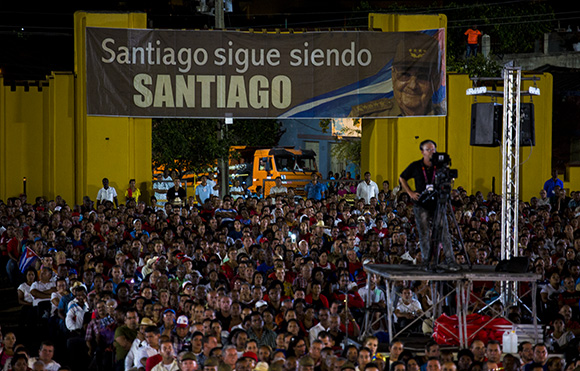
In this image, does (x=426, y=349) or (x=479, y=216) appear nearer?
(x=426, y=349)

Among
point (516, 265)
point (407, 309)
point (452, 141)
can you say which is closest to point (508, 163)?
point (407, 309)

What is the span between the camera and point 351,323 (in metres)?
12.2

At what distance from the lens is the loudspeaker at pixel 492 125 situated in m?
13.1

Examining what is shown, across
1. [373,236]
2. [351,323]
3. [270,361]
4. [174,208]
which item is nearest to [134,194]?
[174,208]

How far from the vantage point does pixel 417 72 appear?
20125 millimetres

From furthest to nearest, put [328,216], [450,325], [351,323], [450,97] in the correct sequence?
[450,97] < [328,216] < [351,323] < [450,325]

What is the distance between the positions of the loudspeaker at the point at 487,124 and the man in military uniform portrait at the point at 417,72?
6997 mm

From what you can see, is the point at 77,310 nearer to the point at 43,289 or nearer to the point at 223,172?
the point at 43,289

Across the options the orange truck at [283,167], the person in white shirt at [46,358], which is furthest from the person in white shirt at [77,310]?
the orange truck at [283,167]

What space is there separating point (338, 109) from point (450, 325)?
10163mm

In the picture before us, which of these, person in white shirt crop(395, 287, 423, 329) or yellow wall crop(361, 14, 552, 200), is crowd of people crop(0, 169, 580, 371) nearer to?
person in white shirt crop(395, 287, 423, 329)

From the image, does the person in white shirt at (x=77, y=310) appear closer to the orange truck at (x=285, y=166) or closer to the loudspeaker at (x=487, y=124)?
the loudspeaker at (x=487, y=124)

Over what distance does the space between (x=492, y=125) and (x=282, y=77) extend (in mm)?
8021

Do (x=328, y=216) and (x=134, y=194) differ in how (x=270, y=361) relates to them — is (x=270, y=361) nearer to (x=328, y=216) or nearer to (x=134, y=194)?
(x=328, y=216)
